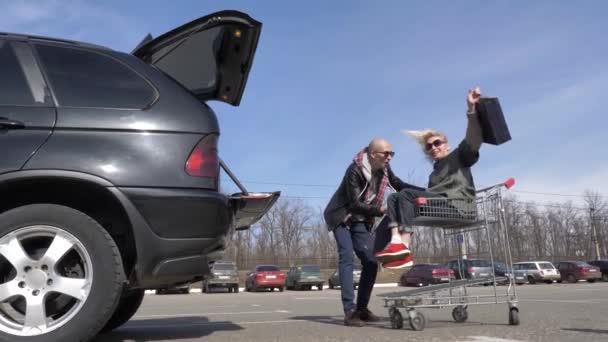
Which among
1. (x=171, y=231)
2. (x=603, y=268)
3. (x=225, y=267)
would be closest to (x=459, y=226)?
(x=171, y=231)

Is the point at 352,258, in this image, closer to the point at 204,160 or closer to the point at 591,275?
the point at 204,160

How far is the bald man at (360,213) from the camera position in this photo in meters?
4.72

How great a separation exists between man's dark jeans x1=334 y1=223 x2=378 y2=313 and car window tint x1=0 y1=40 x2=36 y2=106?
2.99 meters

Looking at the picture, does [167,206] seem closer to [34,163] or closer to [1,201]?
[34,163]

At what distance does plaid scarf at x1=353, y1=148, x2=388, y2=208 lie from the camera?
187 inches

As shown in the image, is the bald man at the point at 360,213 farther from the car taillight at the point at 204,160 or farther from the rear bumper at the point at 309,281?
the rear bumper at the point at 309,281

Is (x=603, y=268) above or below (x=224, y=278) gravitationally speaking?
below

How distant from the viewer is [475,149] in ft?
14.2

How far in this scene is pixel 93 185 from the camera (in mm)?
2750

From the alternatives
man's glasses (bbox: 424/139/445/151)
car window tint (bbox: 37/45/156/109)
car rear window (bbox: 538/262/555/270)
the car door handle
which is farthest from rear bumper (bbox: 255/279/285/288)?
the car door handle

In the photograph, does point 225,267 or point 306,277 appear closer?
point 225,267

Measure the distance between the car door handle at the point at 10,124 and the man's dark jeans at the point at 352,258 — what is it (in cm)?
299

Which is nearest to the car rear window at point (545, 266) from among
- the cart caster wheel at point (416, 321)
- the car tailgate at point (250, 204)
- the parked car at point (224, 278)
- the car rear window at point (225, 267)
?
the parked car at point (224, 278)

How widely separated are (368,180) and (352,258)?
0.78 m
